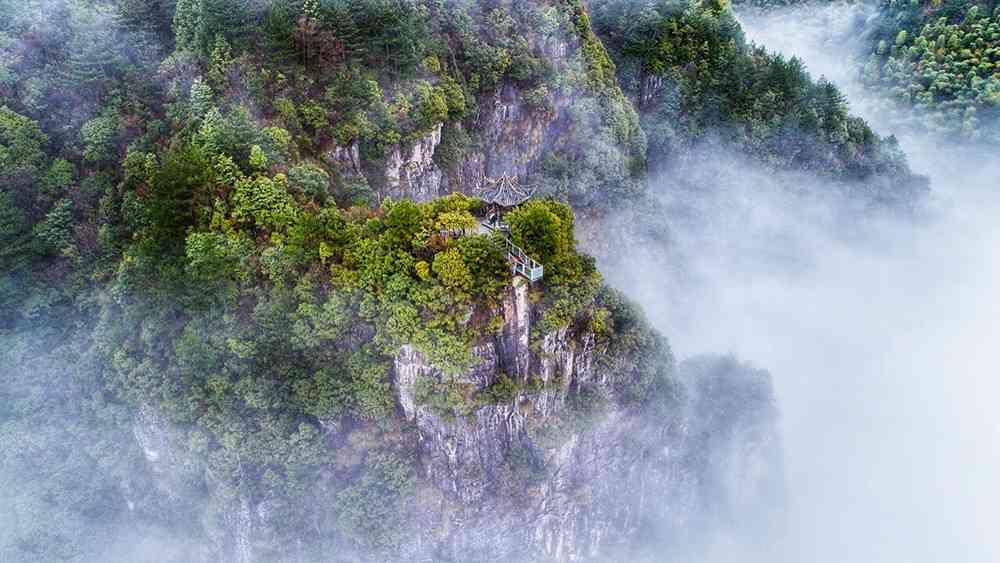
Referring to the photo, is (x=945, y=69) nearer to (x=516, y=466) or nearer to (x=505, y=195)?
(x=505, y=195)

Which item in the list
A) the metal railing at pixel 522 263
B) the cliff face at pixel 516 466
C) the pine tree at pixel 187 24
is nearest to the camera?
the metal railing at pixel 522 263

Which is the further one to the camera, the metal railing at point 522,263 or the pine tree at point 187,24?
the pine tree at point 187,24

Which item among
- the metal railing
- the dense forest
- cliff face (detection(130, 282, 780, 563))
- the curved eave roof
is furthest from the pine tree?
the metal railing

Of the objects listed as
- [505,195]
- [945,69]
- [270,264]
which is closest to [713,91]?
[945,69]

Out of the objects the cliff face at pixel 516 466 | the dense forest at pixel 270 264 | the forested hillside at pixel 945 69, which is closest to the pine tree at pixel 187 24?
the dense forest at pixel 270 264

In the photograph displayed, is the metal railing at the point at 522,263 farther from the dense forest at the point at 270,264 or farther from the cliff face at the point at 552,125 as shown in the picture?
the cliff face at the point at 552,125
